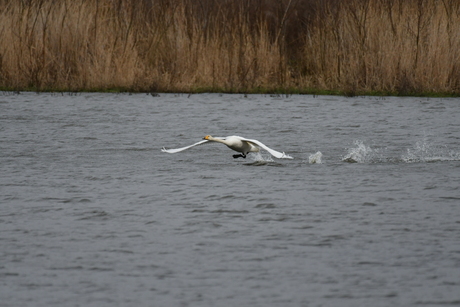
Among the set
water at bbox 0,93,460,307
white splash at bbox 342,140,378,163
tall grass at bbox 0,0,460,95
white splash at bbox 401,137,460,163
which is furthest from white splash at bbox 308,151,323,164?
tall grass at bbox 0,0,460,95

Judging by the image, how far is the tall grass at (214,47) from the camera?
18172 mm

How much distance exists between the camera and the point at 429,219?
827 cm

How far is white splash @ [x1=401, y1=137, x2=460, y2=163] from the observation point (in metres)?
11.7

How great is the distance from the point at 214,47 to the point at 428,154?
774cm

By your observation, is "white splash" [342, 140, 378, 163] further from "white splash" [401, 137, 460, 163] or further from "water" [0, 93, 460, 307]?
"white splash" [401, 137, 460, 163]

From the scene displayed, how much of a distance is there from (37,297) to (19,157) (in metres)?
5.96

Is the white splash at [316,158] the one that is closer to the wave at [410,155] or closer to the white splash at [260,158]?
the wave at [410,155]

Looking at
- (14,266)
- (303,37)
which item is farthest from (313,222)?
(303,37)

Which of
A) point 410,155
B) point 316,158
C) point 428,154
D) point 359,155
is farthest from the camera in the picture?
point 428,154

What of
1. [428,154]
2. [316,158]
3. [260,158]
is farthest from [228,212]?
[428,154]

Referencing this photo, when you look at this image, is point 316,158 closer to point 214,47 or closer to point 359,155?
point 359,155

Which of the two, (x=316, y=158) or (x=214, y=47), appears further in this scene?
(x=214, y=47)

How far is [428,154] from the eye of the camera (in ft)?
39.7

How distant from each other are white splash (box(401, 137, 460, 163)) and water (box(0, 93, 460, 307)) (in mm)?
35
